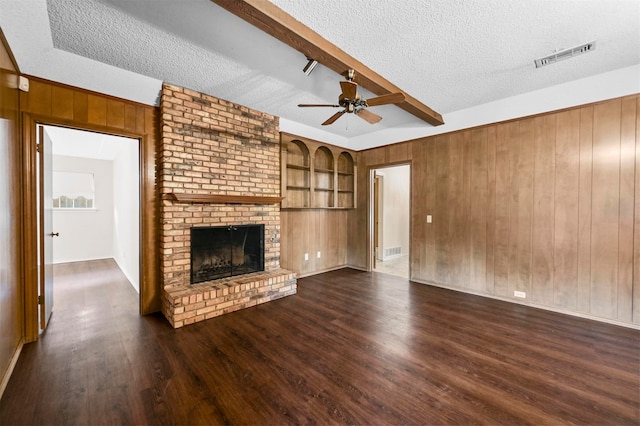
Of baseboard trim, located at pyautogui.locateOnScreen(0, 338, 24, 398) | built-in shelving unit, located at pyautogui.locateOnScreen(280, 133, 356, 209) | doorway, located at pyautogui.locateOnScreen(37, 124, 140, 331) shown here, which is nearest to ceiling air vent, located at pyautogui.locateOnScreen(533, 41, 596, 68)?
built-in shelving unit, located at pyautogui.locateOnScreen(280, 133, 356, 209)

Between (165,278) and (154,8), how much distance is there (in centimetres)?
268

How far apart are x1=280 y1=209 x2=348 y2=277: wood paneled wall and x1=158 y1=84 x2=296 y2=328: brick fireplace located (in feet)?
1.73

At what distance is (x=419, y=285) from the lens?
4.44 meters

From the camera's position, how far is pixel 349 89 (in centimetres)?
249

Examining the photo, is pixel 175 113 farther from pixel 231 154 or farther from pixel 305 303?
pixel 305 303

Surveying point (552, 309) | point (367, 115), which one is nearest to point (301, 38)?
point (367, 115)

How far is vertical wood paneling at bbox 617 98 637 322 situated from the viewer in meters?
2.85

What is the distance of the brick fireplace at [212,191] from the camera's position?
311cm

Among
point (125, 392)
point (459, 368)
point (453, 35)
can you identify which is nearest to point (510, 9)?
point (453, 35)

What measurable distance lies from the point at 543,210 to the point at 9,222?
18.5 feet

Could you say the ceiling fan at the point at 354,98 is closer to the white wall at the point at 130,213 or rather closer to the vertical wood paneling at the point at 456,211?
the vertical wood paneling at the point at 456,211

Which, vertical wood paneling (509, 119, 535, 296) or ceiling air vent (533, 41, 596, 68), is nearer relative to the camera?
ceiling air vent (533, 41, 596, 68)

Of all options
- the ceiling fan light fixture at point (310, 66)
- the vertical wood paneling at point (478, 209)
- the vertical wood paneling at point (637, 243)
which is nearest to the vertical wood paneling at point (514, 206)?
the vertical wood paneling at point (478, 209)

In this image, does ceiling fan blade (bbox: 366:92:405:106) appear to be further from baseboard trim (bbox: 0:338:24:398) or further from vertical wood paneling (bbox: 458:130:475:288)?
baseboard trim (bbox: 0:338:24:398)
